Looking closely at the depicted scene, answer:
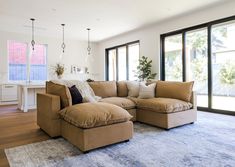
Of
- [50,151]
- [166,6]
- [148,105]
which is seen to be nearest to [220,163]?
[148,105]

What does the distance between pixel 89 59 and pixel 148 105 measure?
5987mm

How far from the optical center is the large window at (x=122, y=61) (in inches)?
286

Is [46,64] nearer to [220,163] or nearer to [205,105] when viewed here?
[205,105]

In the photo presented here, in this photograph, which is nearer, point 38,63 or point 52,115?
point 52,115

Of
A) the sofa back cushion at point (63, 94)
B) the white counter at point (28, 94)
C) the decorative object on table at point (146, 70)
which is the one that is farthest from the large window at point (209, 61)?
the white counter at point (28, 94)

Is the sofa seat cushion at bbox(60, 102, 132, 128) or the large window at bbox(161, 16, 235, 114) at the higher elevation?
the large window at bbox(161, 16, 235, 114)

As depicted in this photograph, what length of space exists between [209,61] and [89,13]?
11.3 ft

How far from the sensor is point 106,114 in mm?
2393

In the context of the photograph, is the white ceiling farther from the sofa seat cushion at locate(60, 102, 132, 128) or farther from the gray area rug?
the gray area rug

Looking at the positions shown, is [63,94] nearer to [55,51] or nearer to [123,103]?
[123,103]

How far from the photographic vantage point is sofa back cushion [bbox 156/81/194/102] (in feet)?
11.6

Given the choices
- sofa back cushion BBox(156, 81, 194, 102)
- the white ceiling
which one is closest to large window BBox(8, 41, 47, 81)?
the white ceiling

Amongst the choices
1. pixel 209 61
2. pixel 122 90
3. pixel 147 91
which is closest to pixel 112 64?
pixel 122 90

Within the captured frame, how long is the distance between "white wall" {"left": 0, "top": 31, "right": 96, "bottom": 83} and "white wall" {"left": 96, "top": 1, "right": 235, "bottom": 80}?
1167mm
